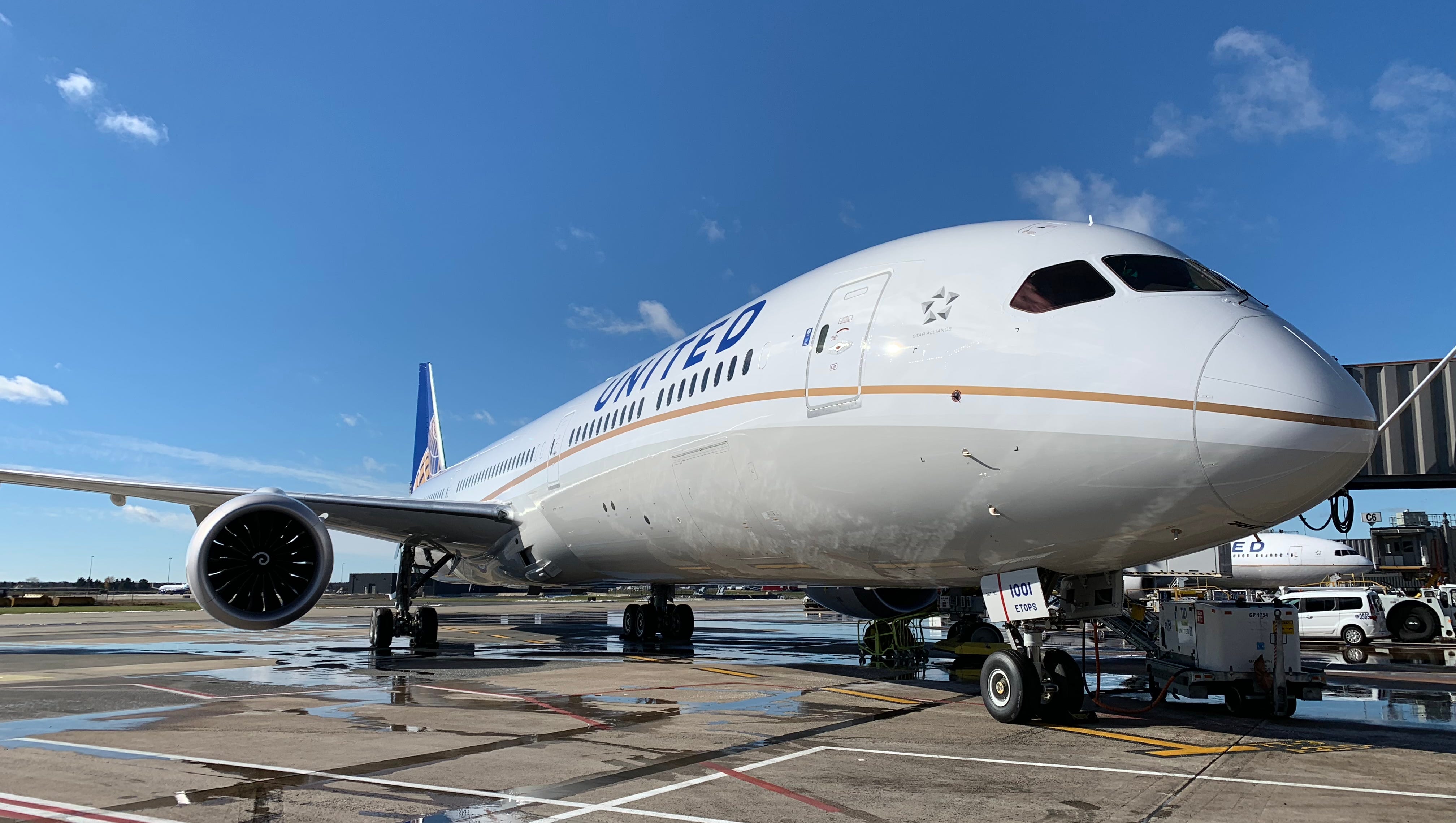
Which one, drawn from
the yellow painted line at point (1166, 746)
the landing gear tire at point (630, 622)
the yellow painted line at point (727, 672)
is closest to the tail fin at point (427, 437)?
the landing gear tire at point (630, 622)

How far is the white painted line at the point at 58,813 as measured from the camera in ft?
15.3

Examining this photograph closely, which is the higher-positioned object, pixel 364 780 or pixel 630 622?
pixel 364 780

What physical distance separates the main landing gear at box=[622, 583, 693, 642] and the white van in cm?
1415

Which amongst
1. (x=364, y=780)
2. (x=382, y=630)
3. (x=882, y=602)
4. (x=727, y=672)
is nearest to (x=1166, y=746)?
(x=364, y=780)

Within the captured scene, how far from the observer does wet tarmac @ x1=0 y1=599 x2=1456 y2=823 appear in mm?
5047

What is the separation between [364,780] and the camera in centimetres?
566

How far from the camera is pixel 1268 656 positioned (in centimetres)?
927

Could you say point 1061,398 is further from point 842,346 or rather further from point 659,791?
point 659,791

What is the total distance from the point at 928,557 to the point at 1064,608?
4.25 ft

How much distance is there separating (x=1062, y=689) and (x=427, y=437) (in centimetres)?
2976

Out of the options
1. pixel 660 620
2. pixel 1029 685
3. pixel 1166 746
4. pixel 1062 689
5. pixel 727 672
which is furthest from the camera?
pixel 660 620

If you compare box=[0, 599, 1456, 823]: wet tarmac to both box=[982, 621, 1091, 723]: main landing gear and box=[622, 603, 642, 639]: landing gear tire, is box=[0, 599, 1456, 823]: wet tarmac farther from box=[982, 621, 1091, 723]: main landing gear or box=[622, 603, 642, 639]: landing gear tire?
box=[622, 603, 642, 639]: landing gear tire

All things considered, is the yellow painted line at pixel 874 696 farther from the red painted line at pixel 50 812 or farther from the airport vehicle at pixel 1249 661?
the red painted line at pixel 50 812

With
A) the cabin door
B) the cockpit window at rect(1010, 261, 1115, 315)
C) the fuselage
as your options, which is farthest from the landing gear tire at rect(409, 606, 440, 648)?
the cockpit window at rect(1010, 261, 1115, 315)
